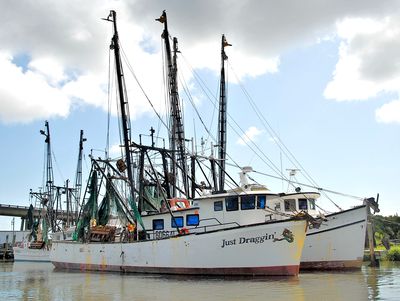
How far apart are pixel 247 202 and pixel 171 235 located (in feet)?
17.5

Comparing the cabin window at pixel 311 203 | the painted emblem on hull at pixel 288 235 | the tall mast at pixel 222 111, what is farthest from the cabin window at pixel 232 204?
the tall mast at pixel 222 111

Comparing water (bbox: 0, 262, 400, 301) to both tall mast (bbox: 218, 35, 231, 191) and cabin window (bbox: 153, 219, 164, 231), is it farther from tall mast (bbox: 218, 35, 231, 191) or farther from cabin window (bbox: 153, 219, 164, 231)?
tall mast (bbox: 218, 35, 231, 191)

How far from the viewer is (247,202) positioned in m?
25.7

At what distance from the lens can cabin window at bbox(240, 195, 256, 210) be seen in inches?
1010

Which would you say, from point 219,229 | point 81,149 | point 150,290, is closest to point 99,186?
point 219,229

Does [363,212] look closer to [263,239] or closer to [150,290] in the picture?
[263,239]

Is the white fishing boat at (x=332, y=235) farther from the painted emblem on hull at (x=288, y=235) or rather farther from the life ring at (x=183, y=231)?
the life ring at (x=183, y=231)

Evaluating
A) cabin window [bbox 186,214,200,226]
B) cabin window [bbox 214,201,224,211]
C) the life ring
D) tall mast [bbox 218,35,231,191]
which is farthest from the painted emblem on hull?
tall mast [bbox 218,35,231,191]

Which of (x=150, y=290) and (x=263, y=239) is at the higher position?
(x=263, y=239)

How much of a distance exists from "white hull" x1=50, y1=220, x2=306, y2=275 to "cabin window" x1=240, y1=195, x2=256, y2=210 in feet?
8.25

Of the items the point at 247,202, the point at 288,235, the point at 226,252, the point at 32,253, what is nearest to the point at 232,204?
the point at 247,202

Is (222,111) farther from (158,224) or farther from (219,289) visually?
(219,289)

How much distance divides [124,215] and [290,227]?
643 inches

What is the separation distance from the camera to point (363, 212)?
2883 cm
